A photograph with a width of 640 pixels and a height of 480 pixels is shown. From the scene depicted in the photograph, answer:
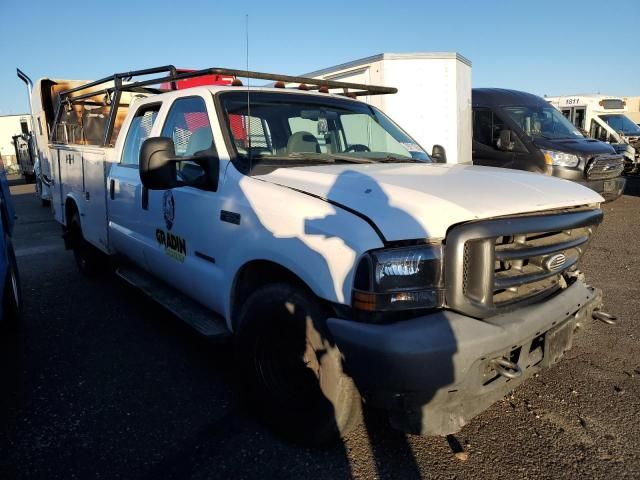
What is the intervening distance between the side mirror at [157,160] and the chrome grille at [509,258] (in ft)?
5.62

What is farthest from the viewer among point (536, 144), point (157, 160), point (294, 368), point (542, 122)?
point (542, 122)

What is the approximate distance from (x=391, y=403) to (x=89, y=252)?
4.87m

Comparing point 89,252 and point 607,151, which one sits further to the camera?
point 607,151

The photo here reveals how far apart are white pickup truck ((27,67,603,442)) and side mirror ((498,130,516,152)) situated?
19.8ft

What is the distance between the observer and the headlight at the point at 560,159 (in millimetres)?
8711

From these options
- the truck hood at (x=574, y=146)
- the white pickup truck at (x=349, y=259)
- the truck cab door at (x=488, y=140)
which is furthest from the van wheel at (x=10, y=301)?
the truck hood at (x=574, y=146)

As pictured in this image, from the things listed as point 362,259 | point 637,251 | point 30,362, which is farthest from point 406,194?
point 637,251

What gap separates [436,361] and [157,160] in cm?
191

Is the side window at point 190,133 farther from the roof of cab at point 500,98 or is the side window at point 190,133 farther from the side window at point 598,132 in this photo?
the side window at point 598,132

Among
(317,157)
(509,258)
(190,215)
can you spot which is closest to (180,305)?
(190,215)

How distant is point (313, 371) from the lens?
2418mm

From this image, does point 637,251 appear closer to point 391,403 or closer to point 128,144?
point 391,403

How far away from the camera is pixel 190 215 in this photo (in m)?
3.27

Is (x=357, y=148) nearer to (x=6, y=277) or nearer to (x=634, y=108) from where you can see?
(x=6, y=277)
